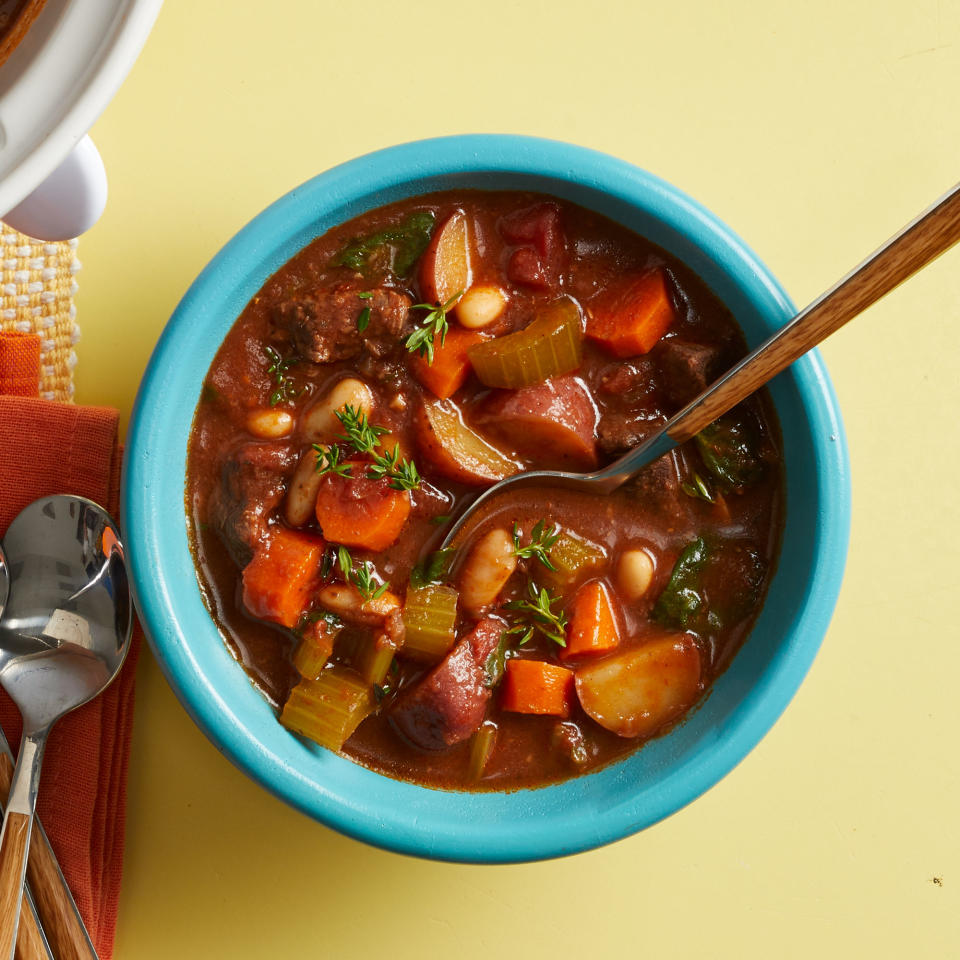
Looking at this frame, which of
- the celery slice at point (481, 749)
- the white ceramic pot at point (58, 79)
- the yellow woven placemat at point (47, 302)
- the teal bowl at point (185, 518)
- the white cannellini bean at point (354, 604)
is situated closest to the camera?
the white ceramic pot at point (58, 79)

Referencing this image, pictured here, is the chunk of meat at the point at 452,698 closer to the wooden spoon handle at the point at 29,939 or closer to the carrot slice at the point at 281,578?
the carrot slice at the point at 281,578

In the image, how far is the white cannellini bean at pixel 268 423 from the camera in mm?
2344

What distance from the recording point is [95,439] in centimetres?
249

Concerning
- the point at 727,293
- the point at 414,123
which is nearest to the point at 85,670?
the point at 414,123

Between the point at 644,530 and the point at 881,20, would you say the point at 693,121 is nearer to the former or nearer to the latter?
the point at 881,20

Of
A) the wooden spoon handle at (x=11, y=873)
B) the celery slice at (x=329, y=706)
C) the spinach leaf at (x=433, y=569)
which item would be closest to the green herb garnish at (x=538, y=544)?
the spinach leaf at (x=433, y=569)

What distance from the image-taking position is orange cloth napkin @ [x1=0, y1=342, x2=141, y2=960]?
249cm

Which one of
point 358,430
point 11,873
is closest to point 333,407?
point 358,430

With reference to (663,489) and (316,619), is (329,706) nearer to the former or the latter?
(316,619)

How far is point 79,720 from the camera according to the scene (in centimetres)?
251

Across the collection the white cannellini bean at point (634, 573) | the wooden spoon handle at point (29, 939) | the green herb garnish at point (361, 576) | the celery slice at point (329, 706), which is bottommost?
the wooden spoon handle at point (29, 939)

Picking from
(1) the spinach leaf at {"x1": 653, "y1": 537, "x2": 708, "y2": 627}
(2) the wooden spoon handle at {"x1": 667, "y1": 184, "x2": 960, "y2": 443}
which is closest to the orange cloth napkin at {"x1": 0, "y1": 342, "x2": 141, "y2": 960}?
(1) the spinach leaf at {"x1": 653, "y1": 537, "x2": 708, "y2": 627}

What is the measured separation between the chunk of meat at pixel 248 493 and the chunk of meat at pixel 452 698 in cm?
53

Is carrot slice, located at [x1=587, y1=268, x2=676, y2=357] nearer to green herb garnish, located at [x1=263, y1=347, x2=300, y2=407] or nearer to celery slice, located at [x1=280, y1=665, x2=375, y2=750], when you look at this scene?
green herb garnish, located at [x1=263, y1=347, x2=300, y2=407]
